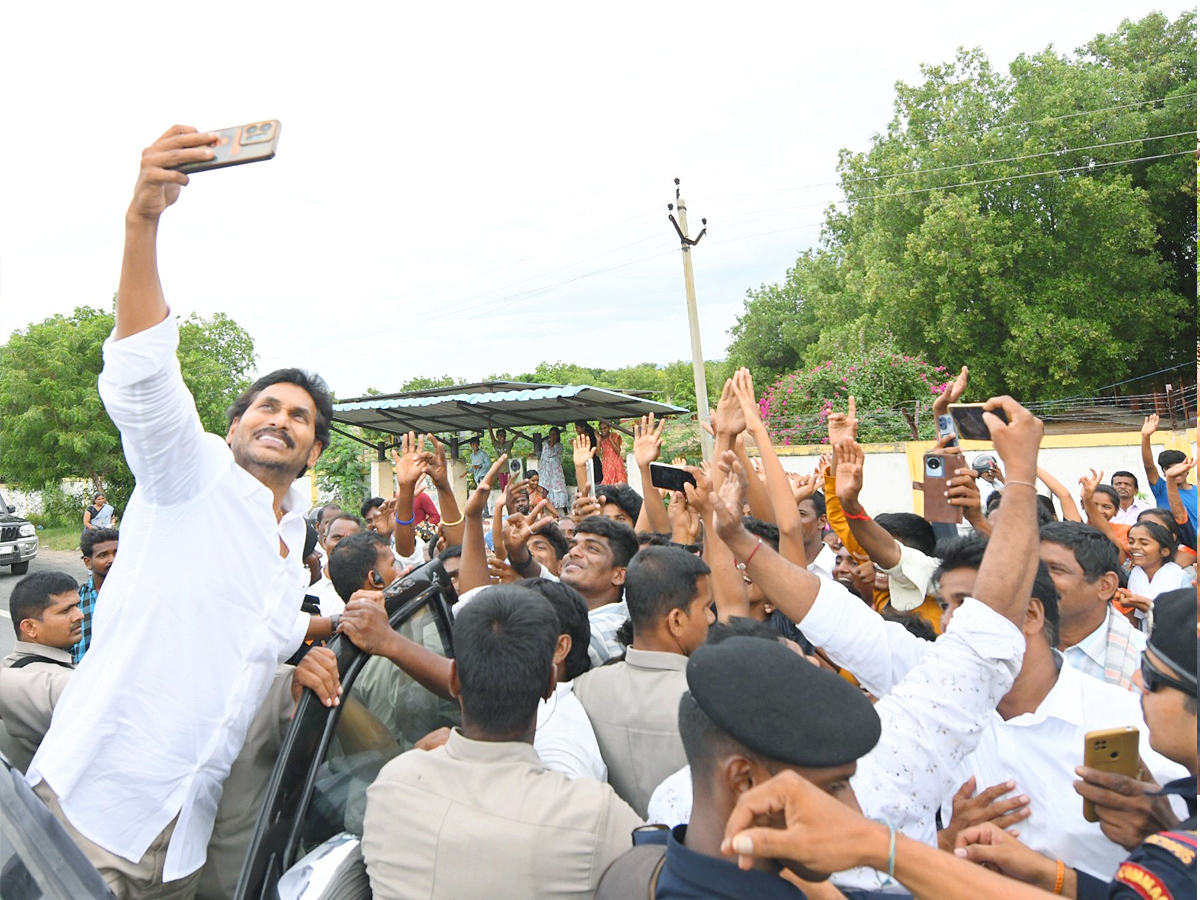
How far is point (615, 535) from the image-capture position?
440 centimetres

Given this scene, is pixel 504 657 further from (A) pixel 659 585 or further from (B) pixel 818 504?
(B) pixel 818 504

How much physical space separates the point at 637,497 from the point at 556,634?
4343mm

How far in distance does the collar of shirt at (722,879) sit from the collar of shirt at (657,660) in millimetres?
1319

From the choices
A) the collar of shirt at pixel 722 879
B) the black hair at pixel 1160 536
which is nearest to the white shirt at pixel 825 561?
the black hair at pixel 1160 536

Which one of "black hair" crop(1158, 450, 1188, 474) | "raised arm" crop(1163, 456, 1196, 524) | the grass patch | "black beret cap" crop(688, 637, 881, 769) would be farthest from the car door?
the grass patch

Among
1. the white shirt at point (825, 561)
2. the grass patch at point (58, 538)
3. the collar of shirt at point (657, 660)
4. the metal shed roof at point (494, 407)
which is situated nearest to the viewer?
the collar of shirt at point (657, 660)

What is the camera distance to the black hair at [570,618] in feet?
10.3

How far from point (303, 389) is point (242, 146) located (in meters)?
0.96

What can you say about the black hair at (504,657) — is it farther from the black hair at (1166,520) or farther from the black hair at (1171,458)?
the black hair at (1171,458)

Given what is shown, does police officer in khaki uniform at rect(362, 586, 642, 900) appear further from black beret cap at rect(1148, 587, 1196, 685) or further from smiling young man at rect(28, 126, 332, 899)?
black beret cap at rect(1148, 587, 1196, 685)

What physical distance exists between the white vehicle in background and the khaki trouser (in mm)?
18690

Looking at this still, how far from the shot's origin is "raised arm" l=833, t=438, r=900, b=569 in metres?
3.85

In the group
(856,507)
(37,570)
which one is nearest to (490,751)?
(856,507)

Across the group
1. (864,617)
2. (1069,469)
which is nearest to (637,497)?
(864,617)
